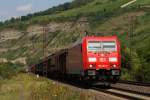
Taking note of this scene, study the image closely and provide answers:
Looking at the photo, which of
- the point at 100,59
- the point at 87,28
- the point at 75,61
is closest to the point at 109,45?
the point at 100,59

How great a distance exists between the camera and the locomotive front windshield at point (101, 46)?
1492 inches

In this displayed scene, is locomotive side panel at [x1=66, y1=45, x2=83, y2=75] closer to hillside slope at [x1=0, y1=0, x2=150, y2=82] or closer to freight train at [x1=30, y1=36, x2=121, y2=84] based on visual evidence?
freight train at [x1=30, y1=36, x2=121, y2=84]

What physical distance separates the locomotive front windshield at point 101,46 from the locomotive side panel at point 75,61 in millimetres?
1111

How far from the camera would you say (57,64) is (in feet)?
204

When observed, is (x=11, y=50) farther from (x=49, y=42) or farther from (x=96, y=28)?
(x=96, y=28)

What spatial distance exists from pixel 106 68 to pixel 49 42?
12691 cm

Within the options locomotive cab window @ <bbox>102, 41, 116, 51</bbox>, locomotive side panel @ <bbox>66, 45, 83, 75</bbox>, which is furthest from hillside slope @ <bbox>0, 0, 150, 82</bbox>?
locomotive cab window @ <bbox>102, 41, 116, 51</bbox>

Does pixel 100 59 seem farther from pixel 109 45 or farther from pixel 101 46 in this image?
pixel 109 45

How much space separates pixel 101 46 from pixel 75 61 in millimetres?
4347

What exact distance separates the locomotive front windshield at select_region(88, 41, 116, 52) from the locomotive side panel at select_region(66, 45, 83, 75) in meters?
1.11

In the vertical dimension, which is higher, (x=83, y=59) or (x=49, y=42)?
(x=49, y=42)

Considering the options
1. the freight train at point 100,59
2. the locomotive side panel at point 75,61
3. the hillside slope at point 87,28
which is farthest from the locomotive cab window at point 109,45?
the hillside slope at point 87,28

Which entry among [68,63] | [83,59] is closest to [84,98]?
[83,59]

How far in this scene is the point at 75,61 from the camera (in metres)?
41.9
